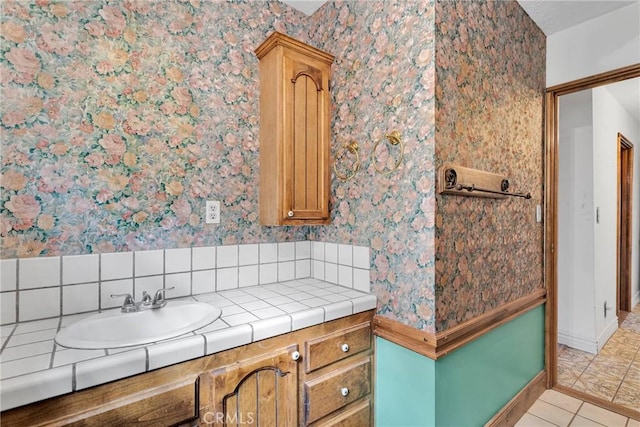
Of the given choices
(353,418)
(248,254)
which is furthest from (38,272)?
(353,418)

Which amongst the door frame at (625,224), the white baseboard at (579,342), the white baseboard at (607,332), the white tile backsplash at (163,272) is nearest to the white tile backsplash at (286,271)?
the white tile backsplash at (163,272)

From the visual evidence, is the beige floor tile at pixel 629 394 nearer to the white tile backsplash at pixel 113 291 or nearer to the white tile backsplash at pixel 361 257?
the white tile backsplash at pixel 361 257

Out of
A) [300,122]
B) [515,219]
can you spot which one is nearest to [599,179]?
[515,219]

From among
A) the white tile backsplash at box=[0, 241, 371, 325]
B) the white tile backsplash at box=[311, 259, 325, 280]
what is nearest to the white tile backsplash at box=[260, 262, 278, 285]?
the white tile backsplash at box=[0, 241, 371, 325]

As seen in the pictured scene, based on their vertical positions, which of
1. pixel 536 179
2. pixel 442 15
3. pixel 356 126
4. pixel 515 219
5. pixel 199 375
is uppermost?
pixel 442 15

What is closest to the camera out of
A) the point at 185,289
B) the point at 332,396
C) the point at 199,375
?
the point at 199,375

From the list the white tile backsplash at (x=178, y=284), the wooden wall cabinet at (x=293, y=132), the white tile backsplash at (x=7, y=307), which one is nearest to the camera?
the white tile backsplash at (x=7, y=307)

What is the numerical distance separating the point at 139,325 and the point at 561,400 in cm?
263

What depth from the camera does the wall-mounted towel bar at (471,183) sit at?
1.36 meters

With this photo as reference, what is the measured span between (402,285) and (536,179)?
1473 mm

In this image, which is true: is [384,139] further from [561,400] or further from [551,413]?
[561,400]

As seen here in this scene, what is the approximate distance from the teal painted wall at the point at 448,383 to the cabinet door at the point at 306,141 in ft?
2.66

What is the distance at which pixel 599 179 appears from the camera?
285 centimetres

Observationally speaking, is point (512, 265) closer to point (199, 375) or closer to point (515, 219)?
point (515, 219)
